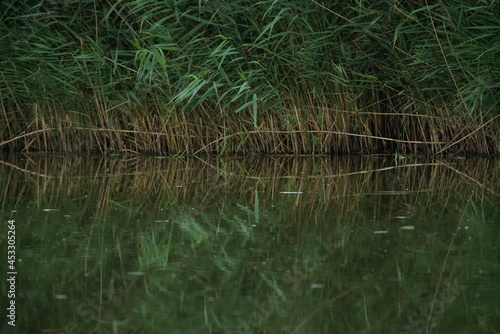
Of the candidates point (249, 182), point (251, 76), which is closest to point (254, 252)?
point (249, 182)

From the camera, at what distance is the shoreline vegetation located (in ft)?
23.7

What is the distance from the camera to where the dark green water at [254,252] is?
304cm

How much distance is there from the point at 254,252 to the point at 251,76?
3.54m

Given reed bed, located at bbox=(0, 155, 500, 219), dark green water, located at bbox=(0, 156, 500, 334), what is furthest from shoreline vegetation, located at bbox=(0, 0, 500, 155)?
dark green water, located at bbox=(0, 156, 500, 334)

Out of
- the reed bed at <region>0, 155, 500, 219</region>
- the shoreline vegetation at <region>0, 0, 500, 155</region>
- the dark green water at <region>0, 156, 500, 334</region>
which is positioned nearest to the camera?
the dark green water at <region>0, 156, 500, 334</region>

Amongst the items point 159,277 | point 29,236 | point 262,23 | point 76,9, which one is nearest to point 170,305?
point 159,277

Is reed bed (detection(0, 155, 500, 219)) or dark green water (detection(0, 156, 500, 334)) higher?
dark green water (detection(0, 156, 500, 334))

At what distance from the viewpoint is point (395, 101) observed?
26.7ft

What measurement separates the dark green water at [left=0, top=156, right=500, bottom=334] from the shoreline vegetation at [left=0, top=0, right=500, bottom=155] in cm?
90

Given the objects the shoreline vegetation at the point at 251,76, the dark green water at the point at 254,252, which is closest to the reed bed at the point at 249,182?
the dark green water at the point at 254,252

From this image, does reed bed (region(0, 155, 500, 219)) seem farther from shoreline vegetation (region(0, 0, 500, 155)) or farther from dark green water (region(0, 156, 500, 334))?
shoreline vegetation (region(0, 0, 500, 155))

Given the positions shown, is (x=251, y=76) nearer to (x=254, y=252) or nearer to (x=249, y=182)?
(x=249, y=182)

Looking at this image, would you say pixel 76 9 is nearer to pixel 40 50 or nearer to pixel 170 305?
pixel 40 50

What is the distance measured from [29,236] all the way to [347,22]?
151 inches
